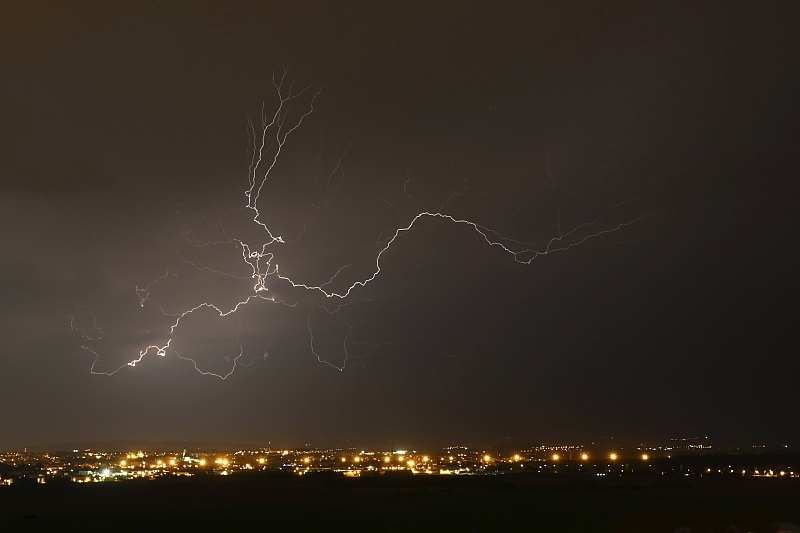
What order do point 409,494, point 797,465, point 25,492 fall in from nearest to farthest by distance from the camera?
point 409,494 → point 25,492 → point 797,465

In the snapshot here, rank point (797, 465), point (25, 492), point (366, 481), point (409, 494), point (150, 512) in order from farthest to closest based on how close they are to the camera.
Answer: point (797, 465), point (366, 481), point (25, 492), point (409, 494), point (150, 512)

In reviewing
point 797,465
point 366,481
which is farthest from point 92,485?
point 797,465

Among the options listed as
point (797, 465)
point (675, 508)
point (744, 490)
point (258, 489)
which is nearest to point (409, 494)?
point (258, 489)

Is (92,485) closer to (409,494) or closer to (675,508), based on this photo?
(409,494)

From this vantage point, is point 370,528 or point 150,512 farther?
point 150,512

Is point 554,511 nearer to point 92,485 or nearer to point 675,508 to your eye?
point 675,508

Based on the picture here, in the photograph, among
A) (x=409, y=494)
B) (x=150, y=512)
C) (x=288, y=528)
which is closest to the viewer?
(x=288, y=528)
